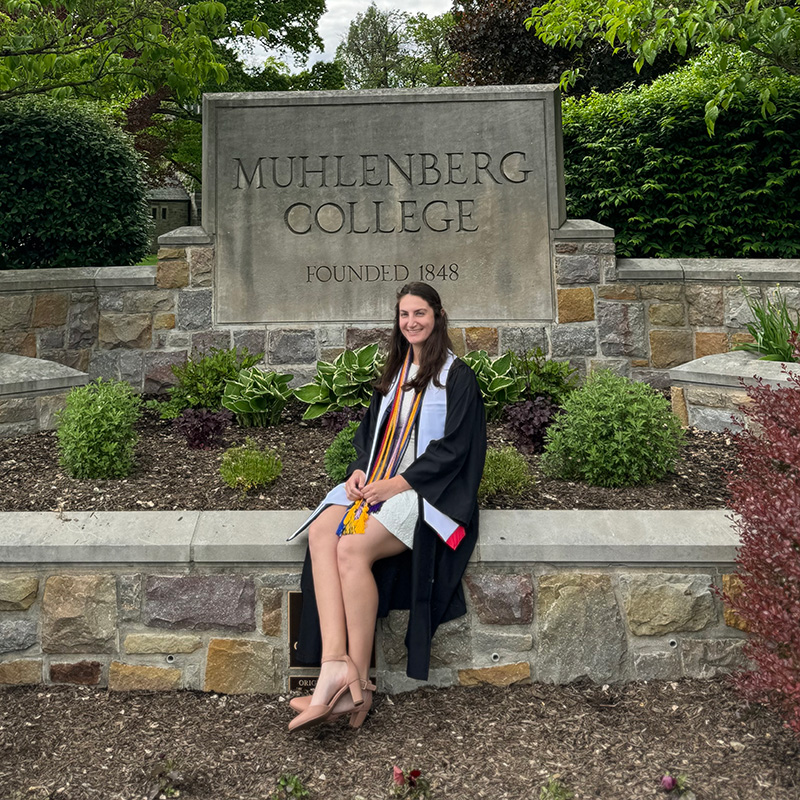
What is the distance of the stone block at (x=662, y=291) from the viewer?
6.26m

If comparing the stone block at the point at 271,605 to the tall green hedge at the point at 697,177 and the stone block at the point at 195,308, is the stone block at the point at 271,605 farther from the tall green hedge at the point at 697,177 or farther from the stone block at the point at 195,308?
the tall green hedge at the point at 697,177

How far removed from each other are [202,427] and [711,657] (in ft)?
10.1

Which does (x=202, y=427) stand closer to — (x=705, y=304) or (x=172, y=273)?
(x=172, y=273)

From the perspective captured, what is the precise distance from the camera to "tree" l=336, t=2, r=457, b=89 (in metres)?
30.1

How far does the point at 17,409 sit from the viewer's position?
4.87 metres

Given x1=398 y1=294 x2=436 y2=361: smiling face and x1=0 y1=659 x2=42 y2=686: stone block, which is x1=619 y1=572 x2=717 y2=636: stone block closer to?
x1=398 y1=294 x2=436 y2=361: smiling face

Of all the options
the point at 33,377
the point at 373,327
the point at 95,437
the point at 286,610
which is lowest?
the point at 286,610

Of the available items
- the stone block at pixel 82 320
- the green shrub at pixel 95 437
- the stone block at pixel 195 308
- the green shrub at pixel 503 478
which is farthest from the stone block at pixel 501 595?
the stone block at pixel 82 320

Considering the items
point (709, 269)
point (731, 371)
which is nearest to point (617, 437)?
point (731, 371)

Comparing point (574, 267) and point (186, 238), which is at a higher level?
point (186, 238)

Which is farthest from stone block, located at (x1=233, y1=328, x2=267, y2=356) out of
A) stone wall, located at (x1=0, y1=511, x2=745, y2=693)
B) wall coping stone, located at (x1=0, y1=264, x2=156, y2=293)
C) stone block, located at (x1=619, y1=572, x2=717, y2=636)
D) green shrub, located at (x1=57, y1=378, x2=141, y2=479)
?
stone block, located at (x1=619, y1=572, x2=717, y2=636)

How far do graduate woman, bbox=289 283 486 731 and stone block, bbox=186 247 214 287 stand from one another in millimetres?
3335

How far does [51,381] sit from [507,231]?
11.5ft

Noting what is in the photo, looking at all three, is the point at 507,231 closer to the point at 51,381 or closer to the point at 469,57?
the point at 51,381
